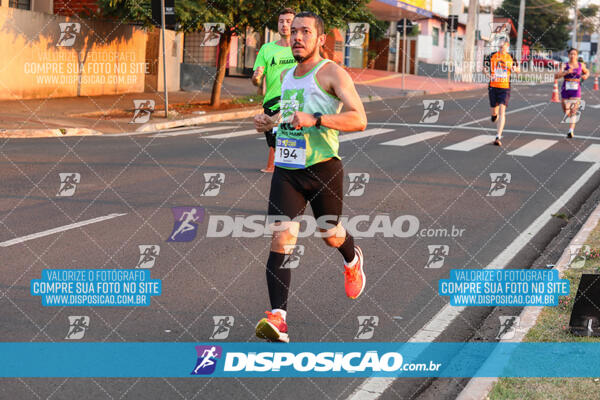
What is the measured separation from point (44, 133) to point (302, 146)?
493 inches

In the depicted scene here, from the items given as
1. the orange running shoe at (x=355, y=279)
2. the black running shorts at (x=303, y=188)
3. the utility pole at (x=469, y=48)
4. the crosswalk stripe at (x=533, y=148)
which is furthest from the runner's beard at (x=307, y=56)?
the utility pole at (x=469, y=48)

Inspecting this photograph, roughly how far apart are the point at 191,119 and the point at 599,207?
1254 cm

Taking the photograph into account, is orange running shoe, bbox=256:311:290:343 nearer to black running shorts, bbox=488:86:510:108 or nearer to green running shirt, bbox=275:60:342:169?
green running shirt, bbox=275:60:342:169

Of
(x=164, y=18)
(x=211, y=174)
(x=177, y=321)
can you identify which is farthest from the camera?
(x=164, y=18)

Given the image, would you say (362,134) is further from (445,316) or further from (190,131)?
(445,316)

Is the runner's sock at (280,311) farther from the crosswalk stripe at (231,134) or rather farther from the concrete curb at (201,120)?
the concrete curb at (201,120)

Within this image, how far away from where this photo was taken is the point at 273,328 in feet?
17.0

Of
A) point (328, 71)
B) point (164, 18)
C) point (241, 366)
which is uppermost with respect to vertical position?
point (164, 18)

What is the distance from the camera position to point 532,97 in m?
35.5

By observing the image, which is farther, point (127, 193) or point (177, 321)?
point (127, 193)

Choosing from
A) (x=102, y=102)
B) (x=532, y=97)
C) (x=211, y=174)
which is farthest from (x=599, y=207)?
(x=532, y=97)

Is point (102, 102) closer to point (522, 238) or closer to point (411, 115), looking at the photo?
point (411, 115)

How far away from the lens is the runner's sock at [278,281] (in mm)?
5387

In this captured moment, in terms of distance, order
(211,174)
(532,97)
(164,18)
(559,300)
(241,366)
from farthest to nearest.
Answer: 1. (532,97)
2. (164,18)
3. (211,174)
4. (559,300)
5. (241,366)
